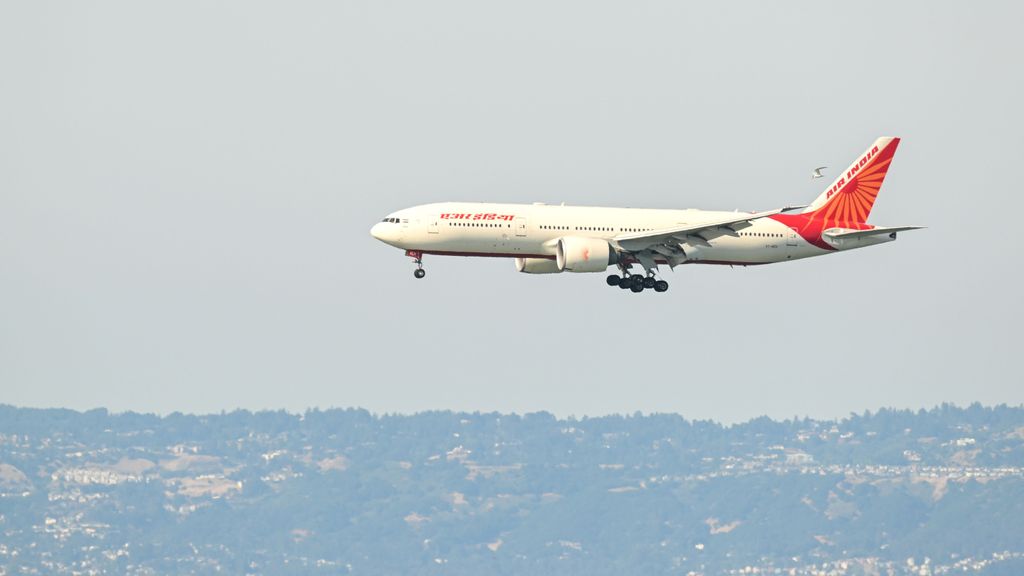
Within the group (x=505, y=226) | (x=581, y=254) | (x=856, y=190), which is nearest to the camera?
(x=581, y=254)

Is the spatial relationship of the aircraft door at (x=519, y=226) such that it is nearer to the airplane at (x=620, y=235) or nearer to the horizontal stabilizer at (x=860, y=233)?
the airplane at (x=620, y=235)

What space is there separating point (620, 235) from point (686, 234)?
139 inches

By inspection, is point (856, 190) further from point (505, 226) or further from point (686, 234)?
point (505, 226)

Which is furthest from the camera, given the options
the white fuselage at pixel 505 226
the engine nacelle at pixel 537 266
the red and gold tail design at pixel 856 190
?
the red and gold tail design at pixel 856 190

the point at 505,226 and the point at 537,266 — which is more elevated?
the point at 505,226

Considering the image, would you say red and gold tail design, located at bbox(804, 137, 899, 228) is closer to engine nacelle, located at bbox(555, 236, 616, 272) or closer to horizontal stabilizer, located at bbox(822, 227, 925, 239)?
horizontal stabilizer, located at bbox(822, 227, 925, 239)

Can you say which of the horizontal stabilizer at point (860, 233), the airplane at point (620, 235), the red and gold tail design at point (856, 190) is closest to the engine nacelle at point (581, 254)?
the airplane at point (620, 235)

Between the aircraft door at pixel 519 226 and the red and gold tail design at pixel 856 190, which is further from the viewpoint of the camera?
the red and gold tail design at pixel 856 190

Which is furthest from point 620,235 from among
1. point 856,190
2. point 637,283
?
point 856,190

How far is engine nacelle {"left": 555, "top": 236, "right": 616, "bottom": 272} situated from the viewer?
90.8 meters

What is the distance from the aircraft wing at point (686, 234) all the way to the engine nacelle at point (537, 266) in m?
4.04

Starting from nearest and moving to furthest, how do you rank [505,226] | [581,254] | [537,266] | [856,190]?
[581,254]
[505,226]
[537,266]
[856,190]

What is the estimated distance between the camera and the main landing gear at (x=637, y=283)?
95.8 meters

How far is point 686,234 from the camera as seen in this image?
3649 inches
